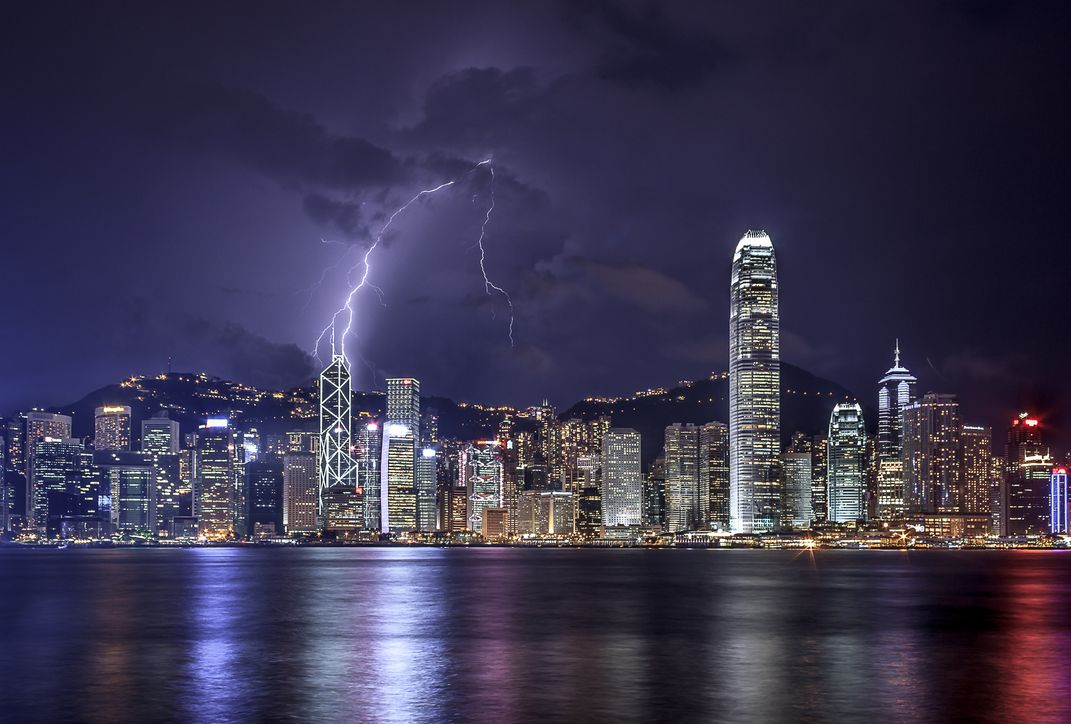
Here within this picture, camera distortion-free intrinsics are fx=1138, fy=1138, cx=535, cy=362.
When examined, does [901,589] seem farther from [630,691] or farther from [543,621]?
[630,691]

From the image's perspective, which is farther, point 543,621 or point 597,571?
point 597,571

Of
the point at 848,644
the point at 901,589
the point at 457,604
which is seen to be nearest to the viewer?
the point at 848,644

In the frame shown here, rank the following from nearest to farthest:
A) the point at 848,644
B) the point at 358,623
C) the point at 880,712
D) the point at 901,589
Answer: the point at 880,712
the point at 848,644
the point at 358,623
the point at 901,589

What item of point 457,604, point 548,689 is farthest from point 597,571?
point 548,689

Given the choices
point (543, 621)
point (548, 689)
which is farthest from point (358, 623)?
point (548, 689)

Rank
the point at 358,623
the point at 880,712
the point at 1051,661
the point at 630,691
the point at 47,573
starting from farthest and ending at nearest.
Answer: the point at 47,573
the point at 358,623
the point at 1051,661
the point at 630,691
the point at 880,712

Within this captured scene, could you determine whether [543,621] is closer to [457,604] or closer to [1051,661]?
[457,604]
